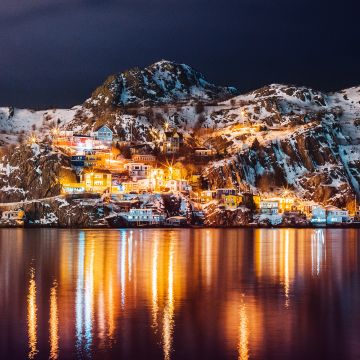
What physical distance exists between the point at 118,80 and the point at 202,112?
26.0 meters

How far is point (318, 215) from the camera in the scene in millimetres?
114875

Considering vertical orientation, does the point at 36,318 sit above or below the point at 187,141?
below

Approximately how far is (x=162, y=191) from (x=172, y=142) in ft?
69.7

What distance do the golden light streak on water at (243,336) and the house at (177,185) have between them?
80.2 meters

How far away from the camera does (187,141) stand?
132 metres

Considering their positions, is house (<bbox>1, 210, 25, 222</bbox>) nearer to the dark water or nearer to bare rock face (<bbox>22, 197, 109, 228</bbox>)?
bare rock face (<bbox>22, 197, 109, 228</bbox>)

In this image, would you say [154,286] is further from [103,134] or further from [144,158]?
[103,134]

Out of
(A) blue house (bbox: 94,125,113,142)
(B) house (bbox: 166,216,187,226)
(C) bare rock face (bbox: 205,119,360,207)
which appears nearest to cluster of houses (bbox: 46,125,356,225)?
(A) blue house (bbox: 94,125,113,142)

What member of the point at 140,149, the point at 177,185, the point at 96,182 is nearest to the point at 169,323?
the point at 177,185

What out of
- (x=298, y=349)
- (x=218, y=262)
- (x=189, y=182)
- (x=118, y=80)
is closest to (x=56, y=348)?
(x=298, y=349)

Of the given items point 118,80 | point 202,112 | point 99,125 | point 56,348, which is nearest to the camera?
point 56,348

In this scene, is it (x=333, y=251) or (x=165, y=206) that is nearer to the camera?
(x=333, y=251)

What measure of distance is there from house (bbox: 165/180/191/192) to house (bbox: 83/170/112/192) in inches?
352

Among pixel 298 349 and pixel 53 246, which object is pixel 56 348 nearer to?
pixel 298 349
